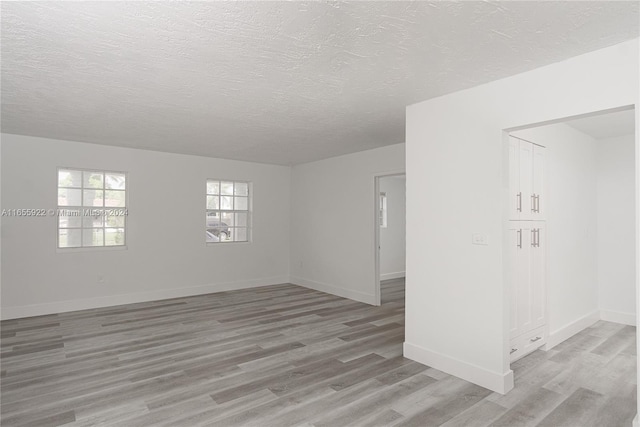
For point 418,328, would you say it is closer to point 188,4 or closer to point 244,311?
point 244,311

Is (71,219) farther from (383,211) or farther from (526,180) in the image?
(526,180)

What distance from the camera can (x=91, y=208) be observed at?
556cm

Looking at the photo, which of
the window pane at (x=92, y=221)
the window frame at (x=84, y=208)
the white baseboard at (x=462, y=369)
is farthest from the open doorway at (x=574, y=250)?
the window pane at (x=92, y=221)

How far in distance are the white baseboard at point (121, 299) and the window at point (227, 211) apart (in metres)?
0.87

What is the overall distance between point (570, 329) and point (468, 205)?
95.3 inches

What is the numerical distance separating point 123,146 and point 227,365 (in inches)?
158

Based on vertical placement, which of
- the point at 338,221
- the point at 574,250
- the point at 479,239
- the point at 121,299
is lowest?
the point at 121,299

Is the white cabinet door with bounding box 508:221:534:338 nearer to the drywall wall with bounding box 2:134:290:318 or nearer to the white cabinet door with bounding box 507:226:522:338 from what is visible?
the white cabinet door with bounding box 507:226:522:338

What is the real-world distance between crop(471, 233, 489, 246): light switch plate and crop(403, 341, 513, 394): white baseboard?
1032 millimetres

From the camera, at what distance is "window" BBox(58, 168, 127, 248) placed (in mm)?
5363

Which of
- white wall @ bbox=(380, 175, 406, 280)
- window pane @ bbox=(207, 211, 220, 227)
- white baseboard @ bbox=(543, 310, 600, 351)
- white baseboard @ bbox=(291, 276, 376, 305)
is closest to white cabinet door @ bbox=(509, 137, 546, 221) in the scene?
white baseboard @ bbox=(543, 310, 600, 351)

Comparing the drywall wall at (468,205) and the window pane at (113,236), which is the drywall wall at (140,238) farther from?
the drywall wall at (468,205)

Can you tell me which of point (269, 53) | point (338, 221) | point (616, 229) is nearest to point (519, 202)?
point (616, 229)

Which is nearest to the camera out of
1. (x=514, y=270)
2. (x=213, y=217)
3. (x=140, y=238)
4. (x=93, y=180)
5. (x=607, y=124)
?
(x=514, y=270)
